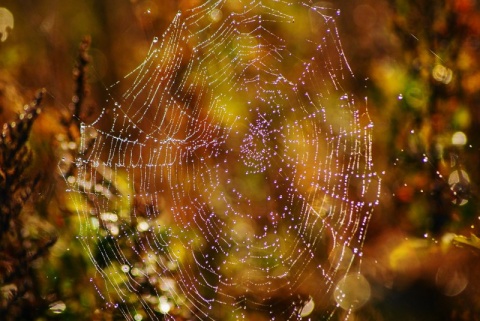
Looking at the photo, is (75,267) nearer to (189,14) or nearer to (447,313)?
(447,313)

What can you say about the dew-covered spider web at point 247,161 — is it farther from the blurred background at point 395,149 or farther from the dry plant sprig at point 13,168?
the dry plant sprig at point 13,168

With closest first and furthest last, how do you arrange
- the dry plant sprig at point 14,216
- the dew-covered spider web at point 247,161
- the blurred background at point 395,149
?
the dry plant sprig at point 14,216, the blurred background at point 395,149, the dew-covered spider web at point 247,161

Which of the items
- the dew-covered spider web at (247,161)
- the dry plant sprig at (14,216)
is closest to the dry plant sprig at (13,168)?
the dry plant sprig at (14,216)

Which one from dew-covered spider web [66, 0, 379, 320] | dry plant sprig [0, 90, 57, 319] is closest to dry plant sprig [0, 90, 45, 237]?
dry plant sprig [0, 90, 57, 319]

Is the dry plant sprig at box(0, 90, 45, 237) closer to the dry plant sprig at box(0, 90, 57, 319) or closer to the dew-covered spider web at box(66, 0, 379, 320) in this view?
the dry plant sprig at box(0, 90, 57, 319)

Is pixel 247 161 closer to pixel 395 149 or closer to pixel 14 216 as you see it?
pixel 395 149

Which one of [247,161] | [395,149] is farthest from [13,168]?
[247,161]
